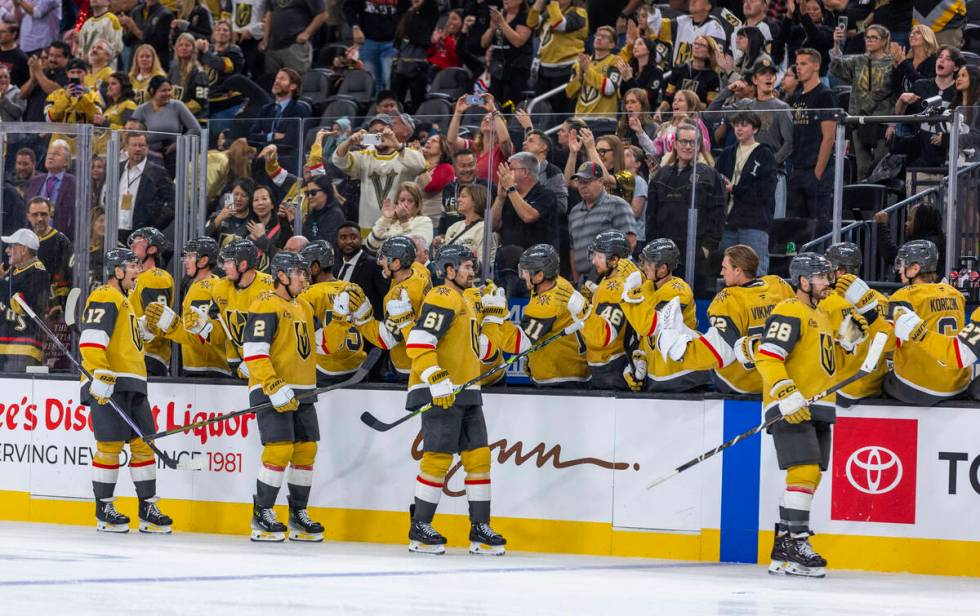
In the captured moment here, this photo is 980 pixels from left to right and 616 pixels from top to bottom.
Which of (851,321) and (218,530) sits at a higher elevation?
(851,321)

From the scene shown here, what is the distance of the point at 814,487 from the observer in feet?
29.9

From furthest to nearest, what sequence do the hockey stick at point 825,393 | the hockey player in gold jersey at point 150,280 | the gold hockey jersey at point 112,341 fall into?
1. the hockey player in gold jersey at point 150,280
2. the gold hockey jersey at point 112,341
3. the hockey stick at point 825,393

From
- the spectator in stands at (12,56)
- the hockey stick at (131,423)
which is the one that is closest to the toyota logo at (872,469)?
the hockey stick at (131,423)

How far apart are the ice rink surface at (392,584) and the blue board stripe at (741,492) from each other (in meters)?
0.18

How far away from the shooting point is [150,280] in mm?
11102

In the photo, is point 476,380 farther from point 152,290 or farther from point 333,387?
point 152,290

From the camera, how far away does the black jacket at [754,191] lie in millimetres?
10109

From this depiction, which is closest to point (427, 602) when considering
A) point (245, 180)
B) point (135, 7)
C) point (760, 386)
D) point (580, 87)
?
point (760, 386)

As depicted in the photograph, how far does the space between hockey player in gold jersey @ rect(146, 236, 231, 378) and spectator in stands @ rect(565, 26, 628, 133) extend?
3.75 m

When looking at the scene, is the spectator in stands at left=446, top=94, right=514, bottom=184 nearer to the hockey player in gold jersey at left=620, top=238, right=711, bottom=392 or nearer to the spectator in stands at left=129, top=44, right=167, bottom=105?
the hockey player in gold jersey at left=620, top=238, right=711, bottom=392

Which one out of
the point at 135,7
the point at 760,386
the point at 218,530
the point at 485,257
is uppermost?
the point at 135,7

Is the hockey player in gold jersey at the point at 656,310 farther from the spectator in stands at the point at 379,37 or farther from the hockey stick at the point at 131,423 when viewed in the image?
the spectator in stands at the point at 379,37

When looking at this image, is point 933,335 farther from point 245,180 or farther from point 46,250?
point 46,250

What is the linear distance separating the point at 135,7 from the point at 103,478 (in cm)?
828
